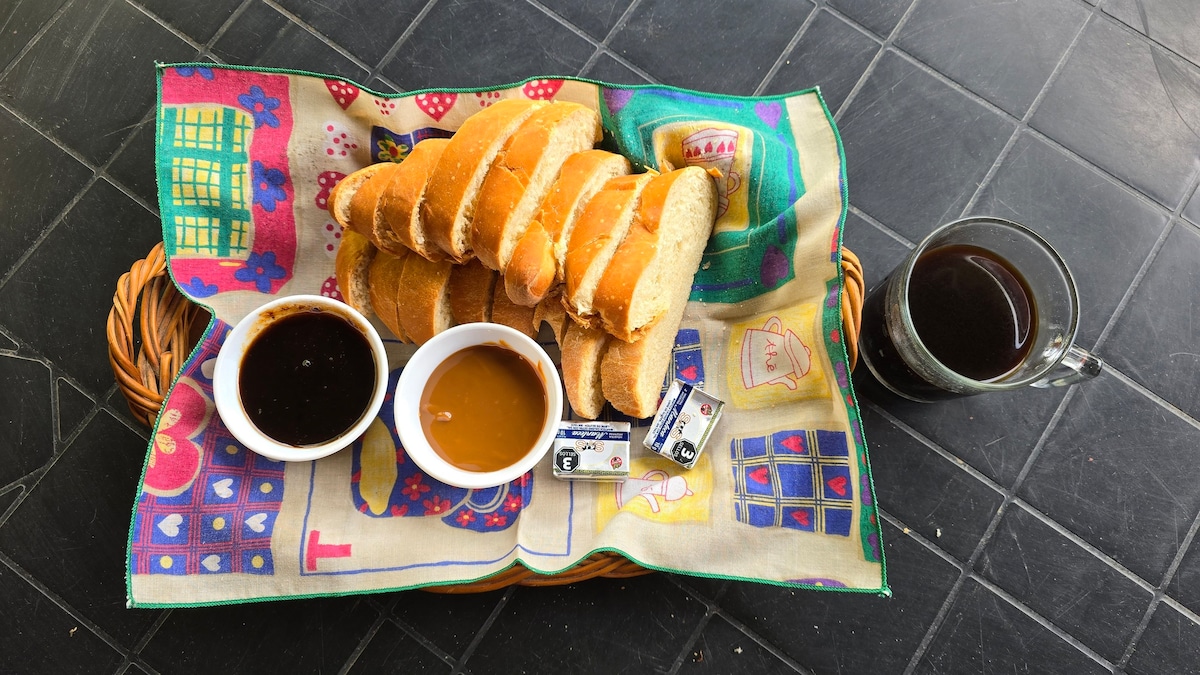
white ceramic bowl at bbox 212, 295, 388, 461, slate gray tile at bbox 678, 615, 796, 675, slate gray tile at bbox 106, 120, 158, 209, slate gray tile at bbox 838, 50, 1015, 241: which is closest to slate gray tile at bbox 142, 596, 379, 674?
white ceramic bowl at bbox 212, 295, 388, 461

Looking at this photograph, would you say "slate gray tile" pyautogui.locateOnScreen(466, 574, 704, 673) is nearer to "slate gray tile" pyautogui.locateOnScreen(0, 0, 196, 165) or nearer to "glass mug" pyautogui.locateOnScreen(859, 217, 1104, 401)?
"glass mug" pyautogui.locateOnScreen(859, 217, 1104, 401)

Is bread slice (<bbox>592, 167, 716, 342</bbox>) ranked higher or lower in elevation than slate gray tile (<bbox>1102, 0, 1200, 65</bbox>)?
lower

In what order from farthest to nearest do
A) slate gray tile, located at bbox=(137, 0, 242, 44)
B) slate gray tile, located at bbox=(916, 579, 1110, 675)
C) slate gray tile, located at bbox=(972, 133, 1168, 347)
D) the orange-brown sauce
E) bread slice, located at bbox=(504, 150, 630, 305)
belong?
slate gray tile, located at bbox=(137, 0, 242, 44)
slate gray tile, located at bbox=(972, 133, 1168, 347)
slate gray tile, located at bbox=(916, 579, 1110, 675)
the orange-brown sauce
bread slice, located at bbox=(504, 150, 630, 305)

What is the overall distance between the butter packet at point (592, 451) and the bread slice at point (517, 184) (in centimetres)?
30

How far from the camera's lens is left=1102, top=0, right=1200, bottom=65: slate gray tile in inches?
59.5

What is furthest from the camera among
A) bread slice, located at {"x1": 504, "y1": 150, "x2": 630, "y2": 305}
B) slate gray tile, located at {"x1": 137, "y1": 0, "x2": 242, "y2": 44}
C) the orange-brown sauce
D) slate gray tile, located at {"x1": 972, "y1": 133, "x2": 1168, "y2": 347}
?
slate gray tile, located at {"x1": 137, "y1": 0, "x2": 242, "y2": 44}

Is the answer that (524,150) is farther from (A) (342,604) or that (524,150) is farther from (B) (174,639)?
(B) (174,639)

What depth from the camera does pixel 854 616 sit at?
4.36 ft

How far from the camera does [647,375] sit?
1.17 m

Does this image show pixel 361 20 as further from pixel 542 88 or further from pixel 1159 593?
pixel 1159 593

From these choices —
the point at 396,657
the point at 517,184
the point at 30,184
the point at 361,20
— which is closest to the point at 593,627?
the point at 396,657

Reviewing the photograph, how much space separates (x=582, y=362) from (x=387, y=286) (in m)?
0.36

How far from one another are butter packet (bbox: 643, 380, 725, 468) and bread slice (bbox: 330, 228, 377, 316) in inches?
21.2

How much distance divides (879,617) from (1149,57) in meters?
1.26
